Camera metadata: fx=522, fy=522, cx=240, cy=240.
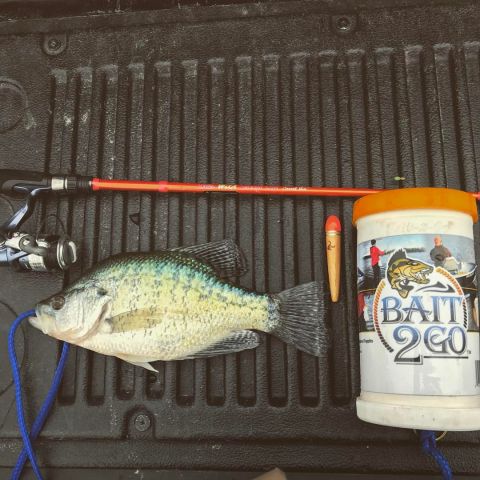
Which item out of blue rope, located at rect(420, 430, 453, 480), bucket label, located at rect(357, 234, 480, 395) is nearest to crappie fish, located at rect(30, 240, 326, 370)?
bucket label, located at rect(357, 234, 480, 395)

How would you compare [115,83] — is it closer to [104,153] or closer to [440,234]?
[104,153]

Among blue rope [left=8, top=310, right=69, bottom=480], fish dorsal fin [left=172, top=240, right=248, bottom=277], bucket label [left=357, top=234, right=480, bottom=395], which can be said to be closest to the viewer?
bucket label [left=357, top=234, right=480, bottom=395]

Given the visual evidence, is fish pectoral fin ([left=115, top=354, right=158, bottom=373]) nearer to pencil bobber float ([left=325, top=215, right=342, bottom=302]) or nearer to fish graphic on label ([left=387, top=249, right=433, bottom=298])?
pencil bobber float ([left=325, top=215, right=342, bottom=302])

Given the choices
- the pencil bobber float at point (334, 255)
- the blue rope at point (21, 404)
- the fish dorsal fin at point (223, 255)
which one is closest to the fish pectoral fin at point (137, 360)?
the blue rope at point (21, 404)

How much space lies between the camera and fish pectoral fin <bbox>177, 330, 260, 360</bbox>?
1.33 m

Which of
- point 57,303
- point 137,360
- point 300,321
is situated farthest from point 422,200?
point 57,303

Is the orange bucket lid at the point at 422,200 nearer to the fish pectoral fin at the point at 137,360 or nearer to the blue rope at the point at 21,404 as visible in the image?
the fish pectoral fin at the point at 137,360

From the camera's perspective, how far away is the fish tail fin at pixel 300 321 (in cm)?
130

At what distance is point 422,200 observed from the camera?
45.1 inches

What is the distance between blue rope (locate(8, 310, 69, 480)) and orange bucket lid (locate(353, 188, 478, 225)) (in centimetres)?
87

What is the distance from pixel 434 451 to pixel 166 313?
0.71m

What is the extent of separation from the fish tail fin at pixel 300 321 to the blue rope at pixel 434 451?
31 cm

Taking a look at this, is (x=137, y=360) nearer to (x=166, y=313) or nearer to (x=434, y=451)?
(x=166, y=313)

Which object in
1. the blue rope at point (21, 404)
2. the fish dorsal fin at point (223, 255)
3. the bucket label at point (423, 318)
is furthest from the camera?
the fish dorsal fin at point (223, 255)
